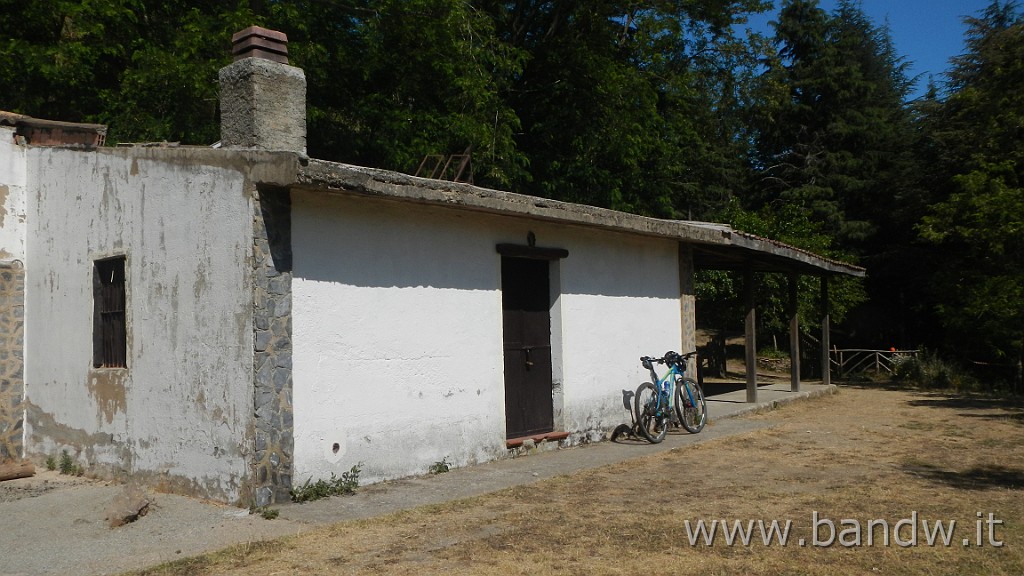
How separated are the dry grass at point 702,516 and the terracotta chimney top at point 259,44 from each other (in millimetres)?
4359

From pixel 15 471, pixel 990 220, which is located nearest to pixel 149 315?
pixel 15 471

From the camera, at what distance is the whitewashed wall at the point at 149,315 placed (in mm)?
7039

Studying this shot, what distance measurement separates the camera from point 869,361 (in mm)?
25078

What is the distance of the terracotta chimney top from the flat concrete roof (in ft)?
5.29

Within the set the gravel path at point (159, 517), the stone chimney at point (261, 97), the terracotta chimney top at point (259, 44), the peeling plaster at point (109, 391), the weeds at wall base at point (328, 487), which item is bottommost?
the gravel path at point (159, 517)

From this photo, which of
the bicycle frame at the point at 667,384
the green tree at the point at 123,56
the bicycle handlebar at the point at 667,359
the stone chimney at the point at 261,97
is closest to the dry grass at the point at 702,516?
the bicycle frame at the point at 667,384

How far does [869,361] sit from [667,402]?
→ 1660 cm

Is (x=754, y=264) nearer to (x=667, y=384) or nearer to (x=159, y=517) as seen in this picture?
(x=667, y=384)

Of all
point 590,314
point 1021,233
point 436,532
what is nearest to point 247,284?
point 436,532

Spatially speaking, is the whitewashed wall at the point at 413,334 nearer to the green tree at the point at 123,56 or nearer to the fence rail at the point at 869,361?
the green tree at the point at 123,56

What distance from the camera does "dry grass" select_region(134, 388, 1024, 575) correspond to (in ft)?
16.9

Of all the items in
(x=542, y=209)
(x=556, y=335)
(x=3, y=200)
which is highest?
(x=3, y=200)

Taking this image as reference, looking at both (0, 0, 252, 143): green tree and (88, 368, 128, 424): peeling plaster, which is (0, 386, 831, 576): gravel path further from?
(0, 0, 252, 143): green tree

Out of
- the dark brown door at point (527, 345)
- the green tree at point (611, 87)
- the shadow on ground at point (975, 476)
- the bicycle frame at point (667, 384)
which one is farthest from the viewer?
the green tree at point (611, 87)
